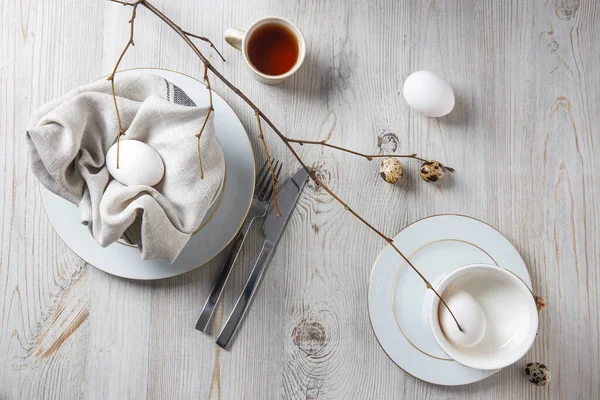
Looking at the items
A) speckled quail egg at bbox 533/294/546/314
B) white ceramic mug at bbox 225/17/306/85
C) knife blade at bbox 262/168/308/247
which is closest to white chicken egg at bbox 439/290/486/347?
speckled quail egg at bbox 533/294/546/314

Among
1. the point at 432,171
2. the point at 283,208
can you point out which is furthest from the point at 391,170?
the point at 283,208

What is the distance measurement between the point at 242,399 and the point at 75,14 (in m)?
0.64

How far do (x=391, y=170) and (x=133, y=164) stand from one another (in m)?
0.38

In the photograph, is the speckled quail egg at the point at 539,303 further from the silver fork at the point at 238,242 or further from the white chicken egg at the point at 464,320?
the silver fork at the point at 238,242

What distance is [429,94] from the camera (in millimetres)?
725

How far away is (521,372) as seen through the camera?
766 mm

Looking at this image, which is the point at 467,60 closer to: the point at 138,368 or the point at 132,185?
the point at 132,185

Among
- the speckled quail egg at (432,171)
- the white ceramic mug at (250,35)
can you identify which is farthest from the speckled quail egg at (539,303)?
the white ceramic mug at (250,35)

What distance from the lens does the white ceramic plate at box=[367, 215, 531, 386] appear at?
2.34ft

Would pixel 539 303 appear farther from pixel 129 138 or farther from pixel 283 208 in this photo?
pixel 129 138

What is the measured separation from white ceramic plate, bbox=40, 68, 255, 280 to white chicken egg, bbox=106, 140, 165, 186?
13cm

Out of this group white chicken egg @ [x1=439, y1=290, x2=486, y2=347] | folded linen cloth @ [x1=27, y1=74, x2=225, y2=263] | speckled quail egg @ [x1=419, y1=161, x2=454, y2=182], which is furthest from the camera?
speckled quail egg @ [x1=419, y1=161, x2=454, y2=182]

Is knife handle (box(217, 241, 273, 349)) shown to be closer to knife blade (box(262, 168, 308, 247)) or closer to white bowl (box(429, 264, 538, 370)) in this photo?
knife blade (box(262, 168, 308, 247))

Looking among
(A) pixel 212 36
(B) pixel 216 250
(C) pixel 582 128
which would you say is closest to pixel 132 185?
(B) pixel 216 250
